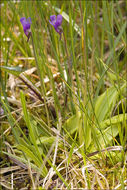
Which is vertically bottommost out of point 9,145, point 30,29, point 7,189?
point 7,189

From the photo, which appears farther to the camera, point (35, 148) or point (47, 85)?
point (47, 85)

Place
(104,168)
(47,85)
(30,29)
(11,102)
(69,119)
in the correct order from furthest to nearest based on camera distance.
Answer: (47,85) → (11,102) → (69,119) → (104,168) → (30,29)

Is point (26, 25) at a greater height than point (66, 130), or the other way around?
point (26, 25)

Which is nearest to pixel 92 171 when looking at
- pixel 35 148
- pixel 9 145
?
pixel 35 148

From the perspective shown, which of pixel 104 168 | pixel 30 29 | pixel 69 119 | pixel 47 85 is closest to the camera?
pixel 30 29

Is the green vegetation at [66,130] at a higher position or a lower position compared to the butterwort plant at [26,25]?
lower

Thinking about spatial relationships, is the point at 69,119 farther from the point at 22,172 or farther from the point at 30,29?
the point at 30,29

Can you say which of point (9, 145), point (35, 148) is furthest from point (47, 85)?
point (35, 148)

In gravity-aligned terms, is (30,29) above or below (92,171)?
above

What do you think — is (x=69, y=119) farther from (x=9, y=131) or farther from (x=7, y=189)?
(x=7, y=189)

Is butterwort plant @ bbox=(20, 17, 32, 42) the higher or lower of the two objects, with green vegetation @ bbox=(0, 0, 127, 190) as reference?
higher
